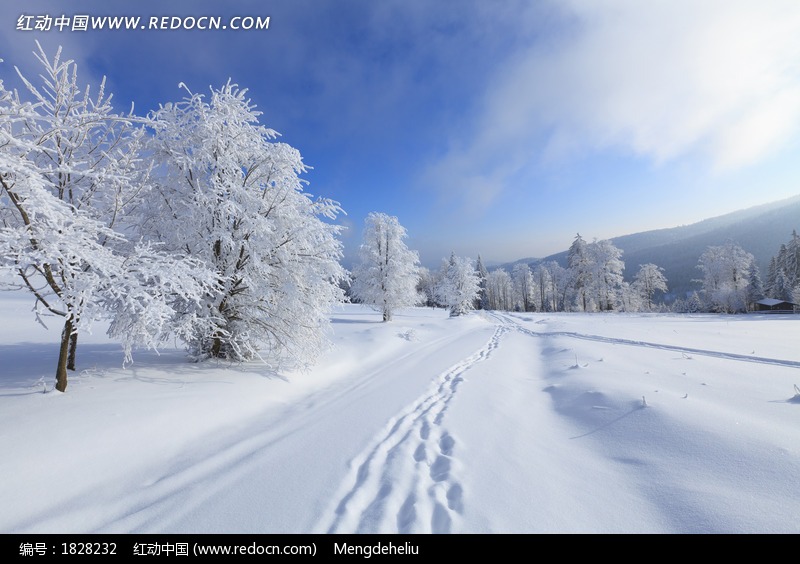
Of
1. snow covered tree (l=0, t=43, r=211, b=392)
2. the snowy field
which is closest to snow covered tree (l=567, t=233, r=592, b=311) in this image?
the snowy field

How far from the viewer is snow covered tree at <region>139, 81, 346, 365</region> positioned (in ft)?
26.1

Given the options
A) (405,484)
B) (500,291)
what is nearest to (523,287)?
(500,291)

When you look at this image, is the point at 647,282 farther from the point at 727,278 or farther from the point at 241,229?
the point at 241,229

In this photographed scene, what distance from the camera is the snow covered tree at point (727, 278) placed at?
42000mm

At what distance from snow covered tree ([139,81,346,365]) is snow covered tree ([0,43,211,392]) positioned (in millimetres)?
1172

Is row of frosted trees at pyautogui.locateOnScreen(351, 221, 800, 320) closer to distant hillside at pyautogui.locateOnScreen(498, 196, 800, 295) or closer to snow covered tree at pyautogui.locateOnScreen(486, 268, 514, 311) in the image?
snow covered tree at pyautogui.locateOnScreen(486, 268, 514, 311)

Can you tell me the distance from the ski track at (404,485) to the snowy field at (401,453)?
0.02m

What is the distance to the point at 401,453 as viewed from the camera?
14.7 feet


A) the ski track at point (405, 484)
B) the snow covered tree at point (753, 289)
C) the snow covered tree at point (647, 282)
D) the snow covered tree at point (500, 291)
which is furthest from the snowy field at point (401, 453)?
the snow covered tree at point (500, 291)

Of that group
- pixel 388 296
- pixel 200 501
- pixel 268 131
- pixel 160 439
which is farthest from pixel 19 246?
pixel 388 296

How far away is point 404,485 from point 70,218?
6295 mm
